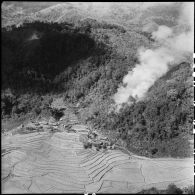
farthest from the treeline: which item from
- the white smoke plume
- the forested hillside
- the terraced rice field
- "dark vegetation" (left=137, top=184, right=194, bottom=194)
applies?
"dark vegetation" (left=137, top=184, right=194, bottom=194)

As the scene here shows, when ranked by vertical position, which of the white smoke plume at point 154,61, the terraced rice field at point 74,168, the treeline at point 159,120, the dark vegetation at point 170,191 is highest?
the white smoke plume at point 154,61

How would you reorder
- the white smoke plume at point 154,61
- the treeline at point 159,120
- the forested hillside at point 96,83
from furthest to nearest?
the white smoke plume at point 154,61, the forested hillside at point 96,83, the treeline at point 159,120

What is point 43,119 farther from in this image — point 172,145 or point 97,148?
point 172,145

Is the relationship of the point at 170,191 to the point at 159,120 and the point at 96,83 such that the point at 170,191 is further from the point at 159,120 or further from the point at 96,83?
the point at 96,83

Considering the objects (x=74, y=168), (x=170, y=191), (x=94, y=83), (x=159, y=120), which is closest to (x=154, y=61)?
(x=94, y=83)

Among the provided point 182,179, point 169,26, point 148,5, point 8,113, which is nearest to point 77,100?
point 8,113

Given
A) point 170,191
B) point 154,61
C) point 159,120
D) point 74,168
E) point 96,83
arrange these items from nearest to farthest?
point 170,191, point 74,168, point 159,120, point 96,83, point 154,61

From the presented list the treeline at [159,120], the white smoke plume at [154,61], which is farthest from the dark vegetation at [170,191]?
the white smoke plume at [154,61]

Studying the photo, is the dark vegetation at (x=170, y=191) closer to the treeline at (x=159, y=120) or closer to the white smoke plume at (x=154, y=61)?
the treeline at (x=159, y=120)

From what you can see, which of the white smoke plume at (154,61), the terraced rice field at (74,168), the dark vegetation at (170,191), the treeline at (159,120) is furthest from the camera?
the white smoke plume at (154,61)
